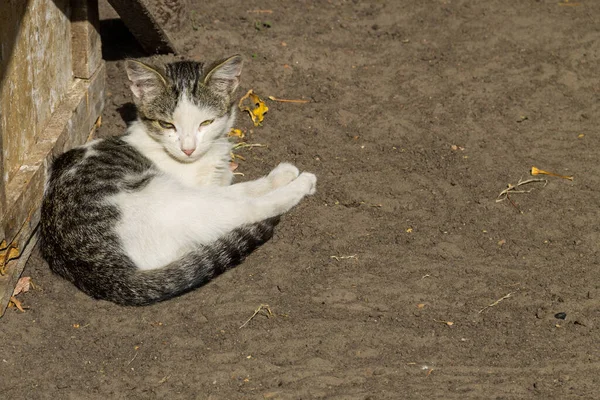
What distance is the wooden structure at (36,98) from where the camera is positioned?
4.55 metres

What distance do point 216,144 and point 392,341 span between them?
6.46ft

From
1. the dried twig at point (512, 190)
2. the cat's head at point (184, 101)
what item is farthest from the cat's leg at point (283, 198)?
the dried twig at point (512, 190)

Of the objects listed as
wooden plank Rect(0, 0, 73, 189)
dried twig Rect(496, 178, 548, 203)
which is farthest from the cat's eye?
dried twig Rect(496, 178, 548, 203)

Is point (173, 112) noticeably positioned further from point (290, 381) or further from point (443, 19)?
point (443, 19)

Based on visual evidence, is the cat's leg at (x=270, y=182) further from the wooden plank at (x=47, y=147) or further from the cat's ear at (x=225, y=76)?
the wooden plank at (x=47, y=147)

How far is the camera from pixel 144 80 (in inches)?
199

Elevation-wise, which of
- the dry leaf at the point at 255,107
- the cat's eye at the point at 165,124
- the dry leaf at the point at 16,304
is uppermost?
the cat's eye at the point at 165,124

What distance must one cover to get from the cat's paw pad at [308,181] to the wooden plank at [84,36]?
1900 mm

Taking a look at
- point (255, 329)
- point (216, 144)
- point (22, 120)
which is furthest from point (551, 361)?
point (22, 120)

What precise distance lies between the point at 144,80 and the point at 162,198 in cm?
88

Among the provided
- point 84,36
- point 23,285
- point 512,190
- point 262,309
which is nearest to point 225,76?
point 84,36

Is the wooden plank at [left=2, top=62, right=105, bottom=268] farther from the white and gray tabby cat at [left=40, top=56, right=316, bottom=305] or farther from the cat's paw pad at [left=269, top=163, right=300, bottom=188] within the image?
the cat's paw pad at [left=269, top=163, right=300, bottom=188]

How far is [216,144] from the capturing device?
5305 mm

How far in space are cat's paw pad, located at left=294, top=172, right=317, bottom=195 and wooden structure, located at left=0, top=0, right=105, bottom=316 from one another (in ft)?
5.52
